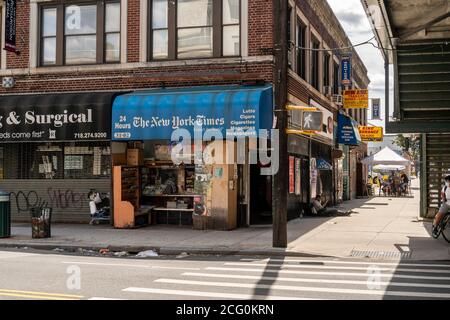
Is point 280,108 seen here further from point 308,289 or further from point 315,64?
point 315,64

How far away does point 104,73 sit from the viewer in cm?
1858

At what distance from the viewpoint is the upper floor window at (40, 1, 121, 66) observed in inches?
741

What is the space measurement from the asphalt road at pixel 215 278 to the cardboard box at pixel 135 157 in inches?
239

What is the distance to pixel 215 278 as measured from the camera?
957 cm

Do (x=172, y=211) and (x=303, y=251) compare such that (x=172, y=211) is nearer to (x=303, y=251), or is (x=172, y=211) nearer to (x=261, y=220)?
(x=261, y=220)

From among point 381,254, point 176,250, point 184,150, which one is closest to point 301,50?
point 184,150

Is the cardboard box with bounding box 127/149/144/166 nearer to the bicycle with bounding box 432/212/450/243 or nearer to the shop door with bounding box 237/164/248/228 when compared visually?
the shop door with bounding box 237/164/248/228

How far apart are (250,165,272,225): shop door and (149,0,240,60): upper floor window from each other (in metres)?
4.05

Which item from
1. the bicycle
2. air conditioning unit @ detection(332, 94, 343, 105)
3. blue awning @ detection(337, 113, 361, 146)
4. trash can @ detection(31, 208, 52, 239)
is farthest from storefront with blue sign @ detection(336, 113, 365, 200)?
trash can @ detection(31, 208, 52, 239)

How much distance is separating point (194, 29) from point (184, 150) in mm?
3802

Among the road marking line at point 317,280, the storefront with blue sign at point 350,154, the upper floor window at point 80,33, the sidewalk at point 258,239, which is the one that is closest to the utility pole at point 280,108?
the sidewalk at point 258,239
